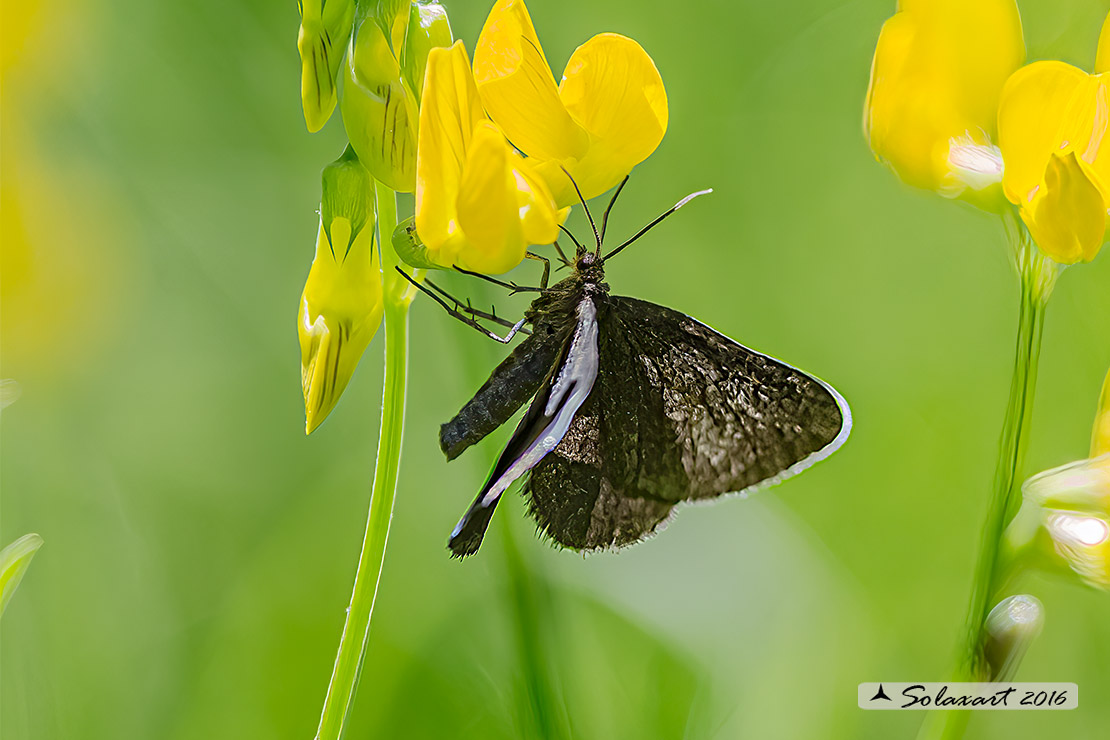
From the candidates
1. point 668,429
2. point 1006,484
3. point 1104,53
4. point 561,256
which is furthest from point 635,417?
point 1104,53

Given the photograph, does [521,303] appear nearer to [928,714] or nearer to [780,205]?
[780,205]

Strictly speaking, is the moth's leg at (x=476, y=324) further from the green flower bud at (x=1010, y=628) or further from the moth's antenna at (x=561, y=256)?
the green flower bud at (x=1010, y=628)

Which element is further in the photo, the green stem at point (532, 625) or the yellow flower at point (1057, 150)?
the green stem at point (532, 625)

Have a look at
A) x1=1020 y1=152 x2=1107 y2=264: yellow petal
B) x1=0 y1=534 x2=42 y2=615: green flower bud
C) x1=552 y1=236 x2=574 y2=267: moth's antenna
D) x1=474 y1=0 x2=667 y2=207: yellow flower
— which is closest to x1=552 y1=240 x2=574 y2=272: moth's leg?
x1=552 y1=236 x2=574 y2=267: moth's antenna

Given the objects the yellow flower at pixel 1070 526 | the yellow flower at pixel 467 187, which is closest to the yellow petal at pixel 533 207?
the yellow flower at pixel 467 187

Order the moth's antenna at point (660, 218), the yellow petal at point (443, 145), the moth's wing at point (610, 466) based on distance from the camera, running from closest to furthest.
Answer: the yellow petal at point (443, 145) → the moth's wing at point (610, 466) → the moth's antenna at point (660, 218)

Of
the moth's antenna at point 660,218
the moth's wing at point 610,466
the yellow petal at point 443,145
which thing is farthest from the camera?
the moth's antenna at point 660,218

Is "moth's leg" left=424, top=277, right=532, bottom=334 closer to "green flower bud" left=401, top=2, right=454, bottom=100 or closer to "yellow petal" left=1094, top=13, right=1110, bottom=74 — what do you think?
"green flower bud" left=401, top=2, right=454, bottom=100

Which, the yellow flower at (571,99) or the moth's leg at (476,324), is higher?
the yellow flower at (571,99)
